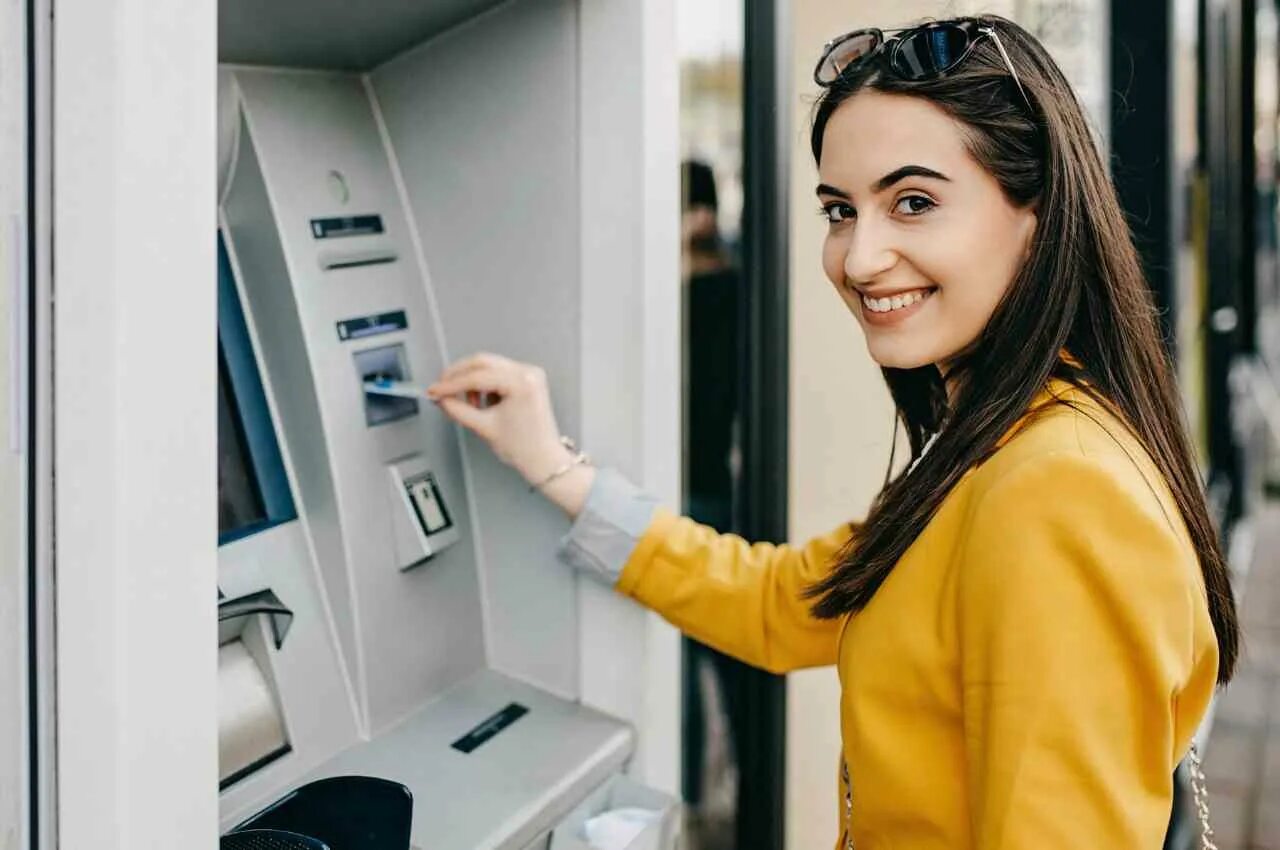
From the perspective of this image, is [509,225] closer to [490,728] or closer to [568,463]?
[568,463]

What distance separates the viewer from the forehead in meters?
1.25

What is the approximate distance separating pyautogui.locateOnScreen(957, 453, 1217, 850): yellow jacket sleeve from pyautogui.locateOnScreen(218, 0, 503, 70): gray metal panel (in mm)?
922

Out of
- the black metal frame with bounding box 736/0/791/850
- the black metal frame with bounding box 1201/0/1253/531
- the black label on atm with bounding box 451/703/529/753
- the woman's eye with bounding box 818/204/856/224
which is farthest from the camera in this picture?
the black metal frame with bounding box 1201/0/1253/531

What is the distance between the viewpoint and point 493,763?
1.56 metres

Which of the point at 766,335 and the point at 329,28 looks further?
the point at 766,335

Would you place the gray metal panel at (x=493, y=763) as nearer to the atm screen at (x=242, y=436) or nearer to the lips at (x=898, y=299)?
the atm screen at (x=242, y=436)

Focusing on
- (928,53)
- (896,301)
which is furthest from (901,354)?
(928,53)

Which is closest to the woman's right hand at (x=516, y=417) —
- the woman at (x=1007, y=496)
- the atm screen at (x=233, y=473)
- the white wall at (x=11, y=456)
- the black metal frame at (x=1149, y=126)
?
the atm screen at (x=233, y=473)

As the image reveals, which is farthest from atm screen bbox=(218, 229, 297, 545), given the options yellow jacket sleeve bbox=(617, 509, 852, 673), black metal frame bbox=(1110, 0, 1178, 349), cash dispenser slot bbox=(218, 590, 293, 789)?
black metal frame bbox=(1110, 0, 1178, 349)

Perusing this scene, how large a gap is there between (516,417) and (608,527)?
18cm

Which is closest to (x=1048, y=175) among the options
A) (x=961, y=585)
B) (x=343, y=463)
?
(x=961, y=585)

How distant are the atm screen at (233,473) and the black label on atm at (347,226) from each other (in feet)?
0.64

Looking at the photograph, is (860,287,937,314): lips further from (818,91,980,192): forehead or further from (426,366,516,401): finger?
(426,366,516,401): finger

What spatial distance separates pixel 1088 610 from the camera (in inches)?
43.3
